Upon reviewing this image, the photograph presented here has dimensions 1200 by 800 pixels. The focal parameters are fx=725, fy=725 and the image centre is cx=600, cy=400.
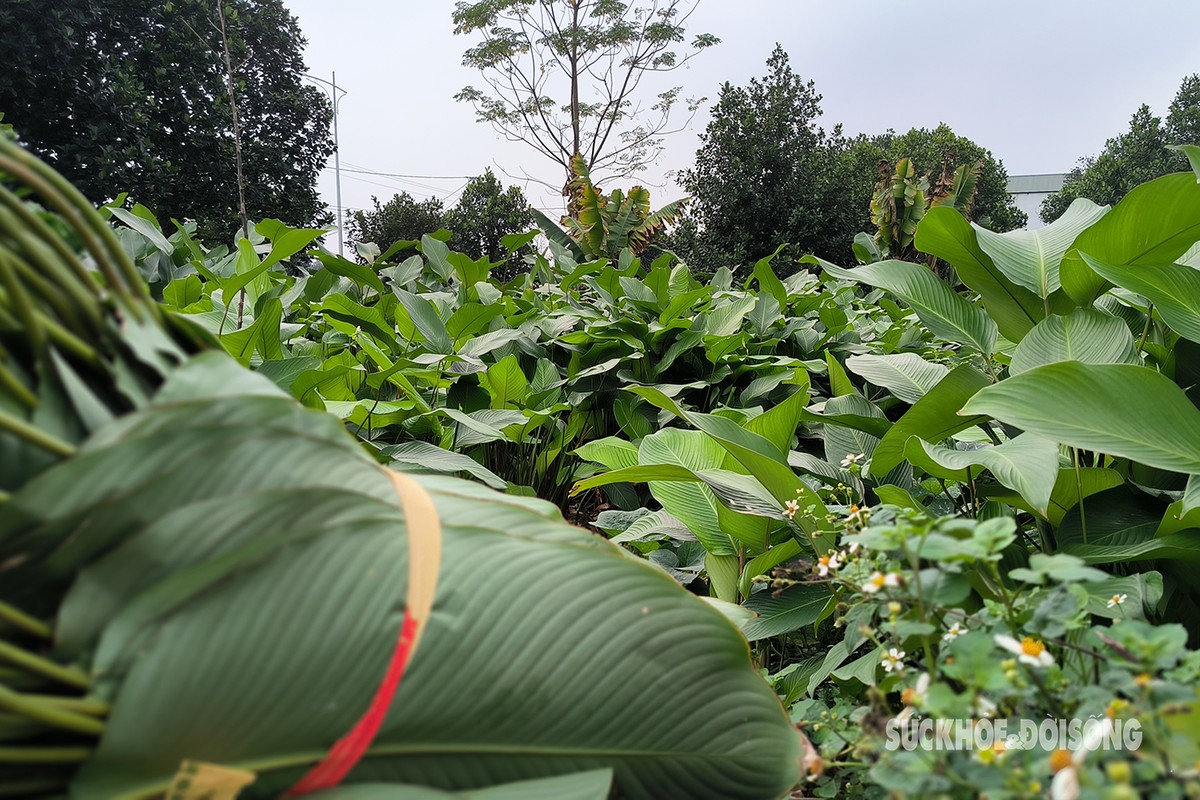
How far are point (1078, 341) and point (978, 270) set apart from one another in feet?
0.83

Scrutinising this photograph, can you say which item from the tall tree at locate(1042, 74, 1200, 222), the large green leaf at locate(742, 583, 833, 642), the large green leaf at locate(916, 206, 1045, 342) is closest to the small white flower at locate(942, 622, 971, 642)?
the large green leaf at locate(742, 583, 833, 642)

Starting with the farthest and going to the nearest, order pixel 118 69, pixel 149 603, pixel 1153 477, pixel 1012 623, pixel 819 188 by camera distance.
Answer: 1. pixel 819 188
2. pixel 118 69
3. pixel 1153 477
4. pixel 1012 623
5. pixel 149 603

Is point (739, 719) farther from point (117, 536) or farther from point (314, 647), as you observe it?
point (117, 536)

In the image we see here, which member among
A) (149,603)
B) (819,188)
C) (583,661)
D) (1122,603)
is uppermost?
(819,188)

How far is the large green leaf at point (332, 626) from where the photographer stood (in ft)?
1.23

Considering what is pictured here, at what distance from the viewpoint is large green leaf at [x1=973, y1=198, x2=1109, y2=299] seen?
124 cm

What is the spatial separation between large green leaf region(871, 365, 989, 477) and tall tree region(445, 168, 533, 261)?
15.3 m

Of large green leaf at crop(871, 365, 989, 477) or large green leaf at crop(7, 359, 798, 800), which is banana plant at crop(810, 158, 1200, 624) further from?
large green leaf at crop(7, 359, 798, 800)

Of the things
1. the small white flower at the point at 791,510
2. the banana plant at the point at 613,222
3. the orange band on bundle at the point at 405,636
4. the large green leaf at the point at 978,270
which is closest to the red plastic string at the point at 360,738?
the orange band on bundle at the point at 405,636

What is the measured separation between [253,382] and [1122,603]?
0.91 metres

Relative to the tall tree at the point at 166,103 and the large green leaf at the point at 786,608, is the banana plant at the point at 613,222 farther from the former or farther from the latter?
the tall tree at the point at 166,103

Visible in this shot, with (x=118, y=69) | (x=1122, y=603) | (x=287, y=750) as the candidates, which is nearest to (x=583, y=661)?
(x=287, y=750)

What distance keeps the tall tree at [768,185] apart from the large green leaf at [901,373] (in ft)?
41.0

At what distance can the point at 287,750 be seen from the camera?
41 cm
